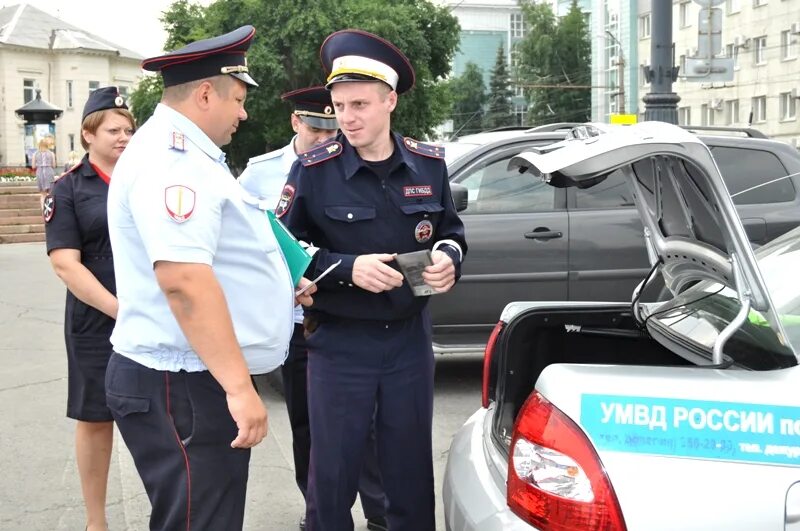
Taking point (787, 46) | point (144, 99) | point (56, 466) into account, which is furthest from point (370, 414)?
point (787, 46)

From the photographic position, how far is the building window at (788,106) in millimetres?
46406

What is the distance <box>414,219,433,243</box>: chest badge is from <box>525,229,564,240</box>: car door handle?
3166 mm

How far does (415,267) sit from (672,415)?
3.81 feet

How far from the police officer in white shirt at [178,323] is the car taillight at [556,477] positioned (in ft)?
2.22

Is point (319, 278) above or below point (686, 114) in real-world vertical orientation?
below

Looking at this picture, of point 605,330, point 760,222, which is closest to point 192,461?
point 605,330

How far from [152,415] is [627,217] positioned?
460 cm

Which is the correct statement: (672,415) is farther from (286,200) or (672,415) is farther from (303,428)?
(303,428)

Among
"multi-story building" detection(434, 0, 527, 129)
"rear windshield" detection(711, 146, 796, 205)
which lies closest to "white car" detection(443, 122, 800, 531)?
"rear windshield" detection(711, 146, 796, 205)

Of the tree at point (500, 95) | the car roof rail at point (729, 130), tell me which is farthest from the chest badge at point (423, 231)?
the tree at point (500, 95)

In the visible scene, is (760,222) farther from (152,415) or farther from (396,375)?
(152,415)

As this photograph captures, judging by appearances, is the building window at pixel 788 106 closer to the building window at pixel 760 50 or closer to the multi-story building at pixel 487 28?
the building window at pixel 760 50

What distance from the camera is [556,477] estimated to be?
7.20 ft

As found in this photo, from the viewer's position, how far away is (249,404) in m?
2.39
